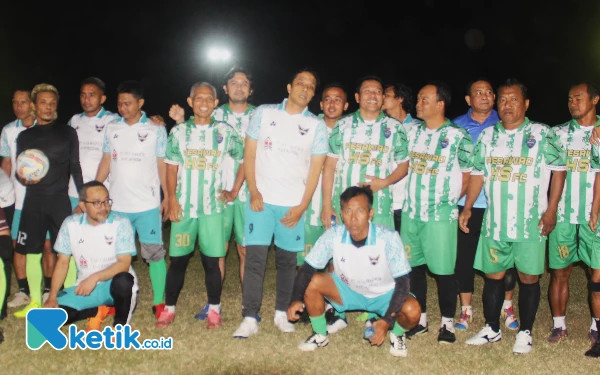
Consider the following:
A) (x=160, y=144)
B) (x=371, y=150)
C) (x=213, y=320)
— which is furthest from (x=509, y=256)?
(x=160, y=144)

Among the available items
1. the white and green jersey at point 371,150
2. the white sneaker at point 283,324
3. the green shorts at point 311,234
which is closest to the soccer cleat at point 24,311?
the white sneaker at point 283,324

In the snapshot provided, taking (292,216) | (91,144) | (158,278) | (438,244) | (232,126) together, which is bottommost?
(158,278)

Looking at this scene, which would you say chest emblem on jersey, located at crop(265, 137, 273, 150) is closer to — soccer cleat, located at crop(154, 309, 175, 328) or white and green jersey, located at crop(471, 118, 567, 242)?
soccer cleat, located at crop(154, 309, 175, 328)

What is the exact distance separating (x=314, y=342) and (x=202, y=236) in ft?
4.65

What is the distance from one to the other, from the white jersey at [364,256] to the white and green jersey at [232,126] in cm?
134

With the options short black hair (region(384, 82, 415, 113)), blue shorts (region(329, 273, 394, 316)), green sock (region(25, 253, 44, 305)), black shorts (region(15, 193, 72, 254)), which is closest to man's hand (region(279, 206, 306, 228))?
blue shorts (region(329, 273, 394, 316))

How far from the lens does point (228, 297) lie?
6.34m

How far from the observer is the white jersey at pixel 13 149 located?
5.97m

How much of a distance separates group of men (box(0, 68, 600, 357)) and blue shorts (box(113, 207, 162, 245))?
0.5 inches

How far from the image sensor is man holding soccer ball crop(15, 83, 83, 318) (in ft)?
18.0

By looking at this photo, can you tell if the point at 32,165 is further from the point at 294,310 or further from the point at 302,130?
the point at 294,310

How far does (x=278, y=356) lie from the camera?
4.56 m

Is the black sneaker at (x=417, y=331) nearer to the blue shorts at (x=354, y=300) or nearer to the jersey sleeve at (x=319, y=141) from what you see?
the blue shorts at (x=354, y=300)

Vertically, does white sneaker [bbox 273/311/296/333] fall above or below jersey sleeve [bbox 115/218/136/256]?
below
